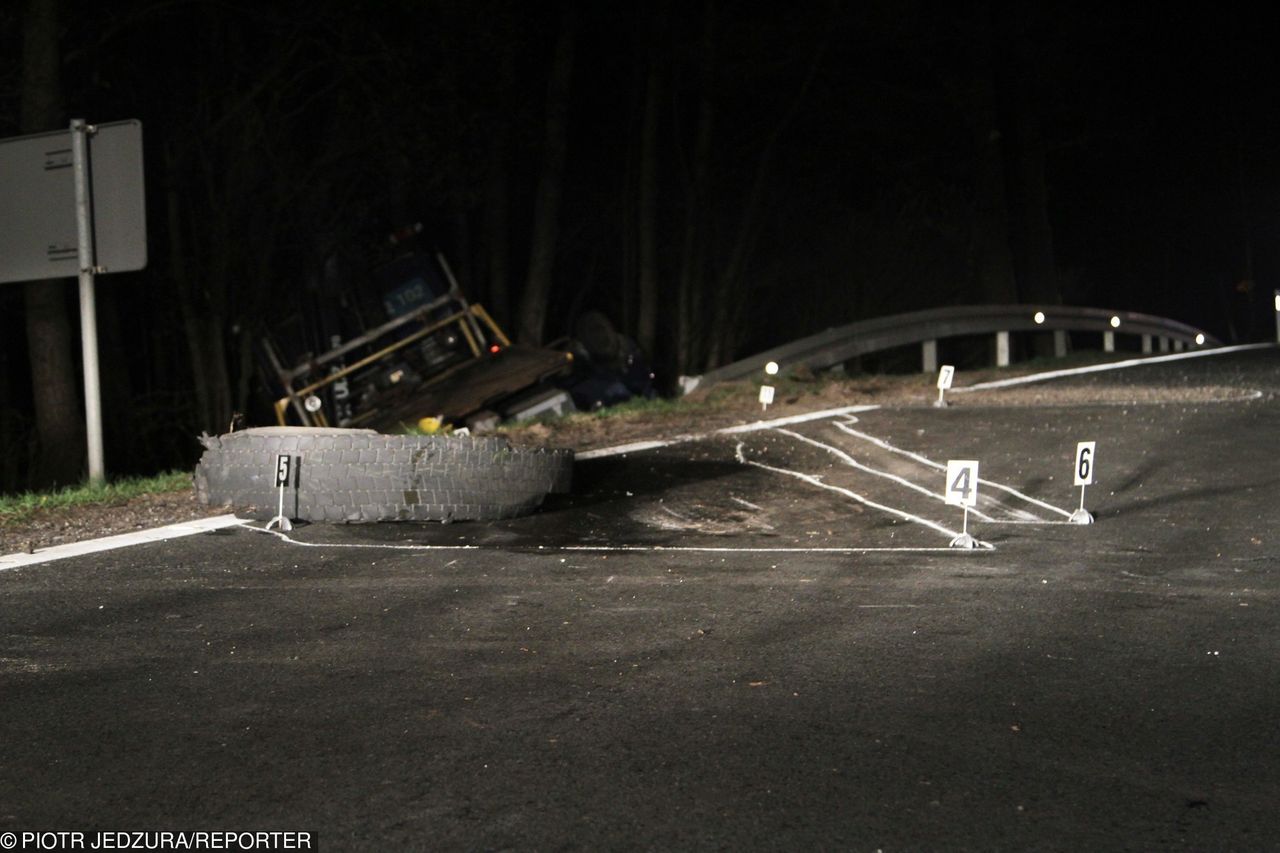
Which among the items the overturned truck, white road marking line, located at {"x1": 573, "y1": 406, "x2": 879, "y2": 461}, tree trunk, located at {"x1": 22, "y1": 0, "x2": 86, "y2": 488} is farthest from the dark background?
white road marking line, located at {"x1": 573, "y1": 406, "x2": 879, "y2": 461}

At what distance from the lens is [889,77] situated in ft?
104

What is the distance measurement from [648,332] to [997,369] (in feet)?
30.0

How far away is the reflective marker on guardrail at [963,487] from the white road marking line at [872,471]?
33.2 inches

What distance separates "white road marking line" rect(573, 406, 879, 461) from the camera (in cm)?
1335

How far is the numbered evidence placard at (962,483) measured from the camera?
917cm

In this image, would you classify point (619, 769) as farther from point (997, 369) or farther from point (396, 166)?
point (396, 166)

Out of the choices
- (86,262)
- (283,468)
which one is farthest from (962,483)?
(86,262)

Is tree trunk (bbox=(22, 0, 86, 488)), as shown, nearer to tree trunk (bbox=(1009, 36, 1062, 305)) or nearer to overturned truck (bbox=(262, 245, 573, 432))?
overturned truck (bbox=(262, 245, 573, 432))

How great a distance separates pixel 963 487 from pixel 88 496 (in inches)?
270

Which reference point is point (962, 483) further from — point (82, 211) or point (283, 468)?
point (82, 211)

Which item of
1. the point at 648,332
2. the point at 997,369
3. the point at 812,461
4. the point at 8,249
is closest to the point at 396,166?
the point at 648,332

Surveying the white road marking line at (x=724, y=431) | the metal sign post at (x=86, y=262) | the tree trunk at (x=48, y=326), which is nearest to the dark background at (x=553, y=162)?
the tree trunk at (x=48, y=326)

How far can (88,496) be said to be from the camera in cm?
1160

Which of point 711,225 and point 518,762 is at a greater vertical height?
point 711,225
